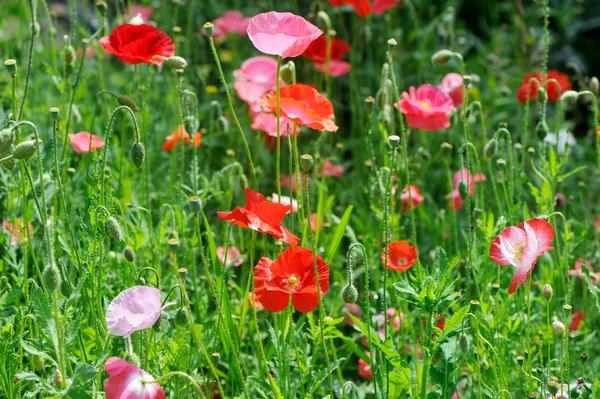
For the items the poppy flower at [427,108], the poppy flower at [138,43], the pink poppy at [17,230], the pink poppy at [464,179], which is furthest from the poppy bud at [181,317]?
the poppy flower at [427,108]

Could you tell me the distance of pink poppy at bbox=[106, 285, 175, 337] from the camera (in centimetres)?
167

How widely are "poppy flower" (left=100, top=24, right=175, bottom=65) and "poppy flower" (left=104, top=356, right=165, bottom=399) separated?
3.15 ft

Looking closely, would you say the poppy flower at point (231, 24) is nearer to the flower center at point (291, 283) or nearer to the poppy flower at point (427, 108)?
the poppy flower at point (427, 108)

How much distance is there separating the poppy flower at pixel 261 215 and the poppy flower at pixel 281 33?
307mm

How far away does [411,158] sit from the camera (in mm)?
3180

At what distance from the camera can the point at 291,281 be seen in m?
1.91

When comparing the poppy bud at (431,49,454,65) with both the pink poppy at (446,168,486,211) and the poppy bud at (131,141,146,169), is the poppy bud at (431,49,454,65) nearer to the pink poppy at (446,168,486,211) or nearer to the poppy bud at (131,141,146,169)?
the pink poppy at (446,168,486,211)

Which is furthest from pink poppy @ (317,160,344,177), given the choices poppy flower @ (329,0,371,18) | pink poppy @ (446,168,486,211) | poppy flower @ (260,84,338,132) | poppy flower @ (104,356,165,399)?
poppy flower @ (104,356,165,399)

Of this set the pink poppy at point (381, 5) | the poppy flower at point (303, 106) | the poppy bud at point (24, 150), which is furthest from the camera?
the pink poppy at point (381, 5)

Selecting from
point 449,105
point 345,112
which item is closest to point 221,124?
point 449,105

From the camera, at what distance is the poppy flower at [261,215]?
73.9 inches

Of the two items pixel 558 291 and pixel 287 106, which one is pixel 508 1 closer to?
pixel 558 291

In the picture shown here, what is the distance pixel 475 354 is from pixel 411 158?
111cm

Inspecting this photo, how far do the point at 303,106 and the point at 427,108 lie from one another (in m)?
0.72
